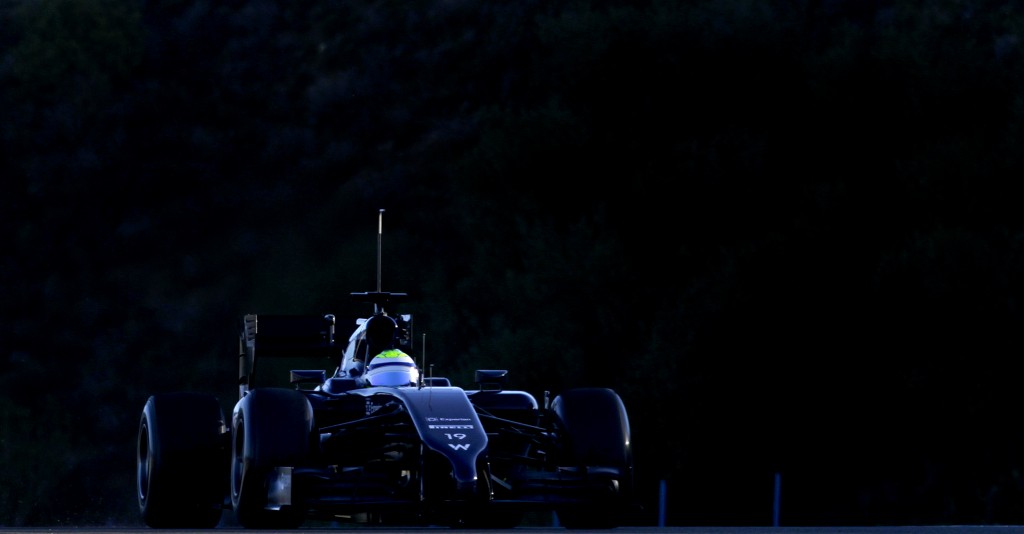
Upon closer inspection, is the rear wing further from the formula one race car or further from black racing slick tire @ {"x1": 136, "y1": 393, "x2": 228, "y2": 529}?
black racing slick tire @ {"x1": 136, "y1": 393, "x2": 228, "y2": 529}

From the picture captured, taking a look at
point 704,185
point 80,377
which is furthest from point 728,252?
point 80,377

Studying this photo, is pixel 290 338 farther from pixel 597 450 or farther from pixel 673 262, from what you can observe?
pixel 673 262

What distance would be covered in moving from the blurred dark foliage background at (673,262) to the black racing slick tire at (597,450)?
13794 mm

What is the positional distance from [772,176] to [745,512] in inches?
255

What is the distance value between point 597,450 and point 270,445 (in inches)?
100

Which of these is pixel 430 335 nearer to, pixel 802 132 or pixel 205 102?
pixel 802 132

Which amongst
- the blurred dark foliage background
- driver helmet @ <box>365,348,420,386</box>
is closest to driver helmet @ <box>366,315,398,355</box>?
driver helmet @ <box>365,348,420,386</box>

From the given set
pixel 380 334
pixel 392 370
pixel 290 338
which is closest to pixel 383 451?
pixel 392 370

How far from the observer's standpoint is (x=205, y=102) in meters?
53.4

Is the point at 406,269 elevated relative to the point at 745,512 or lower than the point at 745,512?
elevated

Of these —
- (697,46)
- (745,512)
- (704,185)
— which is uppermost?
(697,46)

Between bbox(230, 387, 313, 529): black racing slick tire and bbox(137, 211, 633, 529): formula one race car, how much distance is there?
1 cm

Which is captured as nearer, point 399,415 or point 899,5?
point 399,415

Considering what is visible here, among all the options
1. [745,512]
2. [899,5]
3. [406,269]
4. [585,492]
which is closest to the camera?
[585,492]
